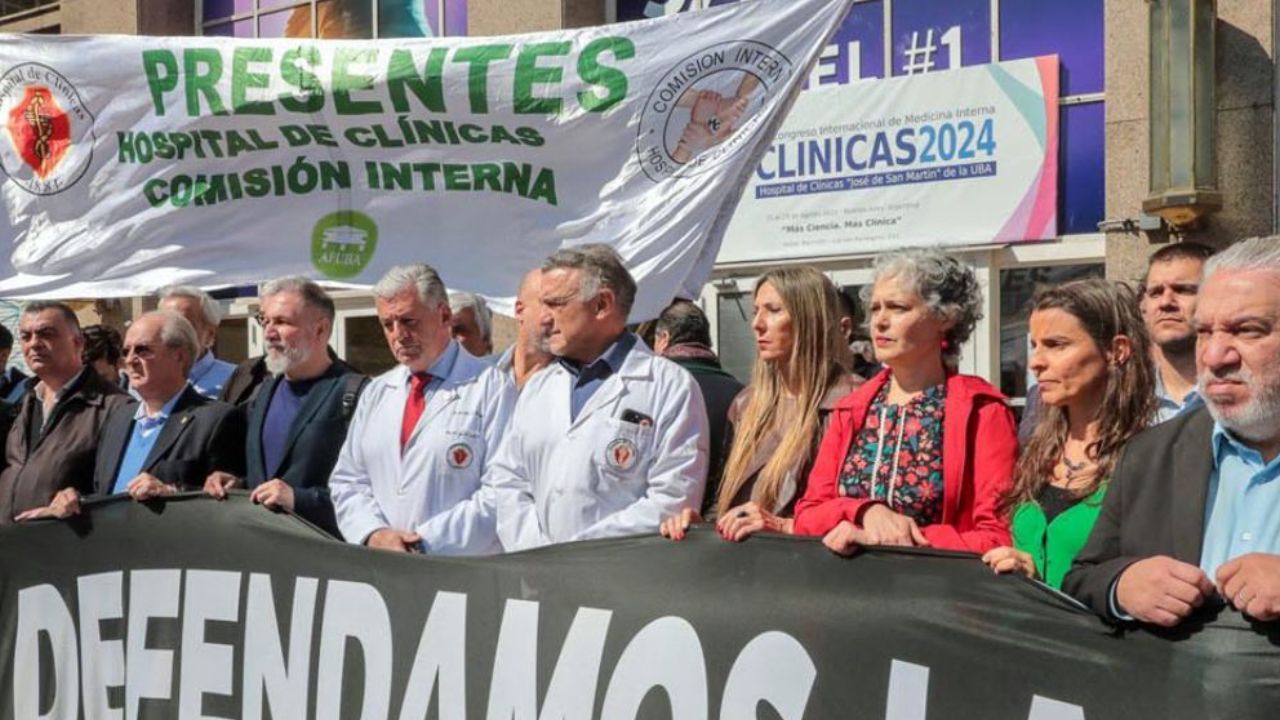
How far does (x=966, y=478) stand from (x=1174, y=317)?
1165mm

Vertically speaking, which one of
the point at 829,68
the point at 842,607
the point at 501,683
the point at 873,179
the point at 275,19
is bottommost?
the point at 501,683

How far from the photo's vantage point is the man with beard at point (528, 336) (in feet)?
15.3

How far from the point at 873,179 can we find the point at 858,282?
2.39ft

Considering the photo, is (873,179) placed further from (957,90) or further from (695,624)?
(695,624)

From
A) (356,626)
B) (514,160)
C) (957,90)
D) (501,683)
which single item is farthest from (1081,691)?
(957,90)

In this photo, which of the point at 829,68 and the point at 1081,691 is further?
the point at 829,68

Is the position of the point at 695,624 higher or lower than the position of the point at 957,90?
lower

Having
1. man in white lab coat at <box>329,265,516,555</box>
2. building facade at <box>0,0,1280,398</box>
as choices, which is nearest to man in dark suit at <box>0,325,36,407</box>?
man in white lab coat at <box>329,265,516,555</box>

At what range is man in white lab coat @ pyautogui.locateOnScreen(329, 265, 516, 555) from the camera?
15.6 ft

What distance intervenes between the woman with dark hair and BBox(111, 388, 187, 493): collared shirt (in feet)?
10.5

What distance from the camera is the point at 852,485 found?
155 inches

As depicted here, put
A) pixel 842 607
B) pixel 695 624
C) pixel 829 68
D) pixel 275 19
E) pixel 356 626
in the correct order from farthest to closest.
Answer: pixel 275 19, pixel 829 68, pixel 356 626, pixel 695 624, pixel 842 607

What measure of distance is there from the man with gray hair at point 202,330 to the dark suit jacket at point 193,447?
1432 millimetres

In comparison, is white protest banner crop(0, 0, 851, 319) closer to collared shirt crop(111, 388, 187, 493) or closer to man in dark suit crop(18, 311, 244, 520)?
man in dark suit crop(18, 311, 244, 520)
